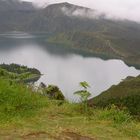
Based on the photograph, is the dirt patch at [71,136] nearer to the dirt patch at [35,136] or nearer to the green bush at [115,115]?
the dirt patch at [35,136]

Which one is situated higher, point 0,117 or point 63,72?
point 63,72

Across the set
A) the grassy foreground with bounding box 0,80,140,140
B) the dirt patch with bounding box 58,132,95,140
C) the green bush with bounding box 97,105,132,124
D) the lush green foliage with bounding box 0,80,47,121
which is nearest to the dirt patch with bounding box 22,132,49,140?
the grassy foreground with bounding box 0,80,140,140

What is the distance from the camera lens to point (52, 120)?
8.53 meters

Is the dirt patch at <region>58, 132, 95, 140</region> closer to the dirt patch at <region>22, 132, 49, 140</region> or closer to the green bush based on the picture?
the dirt patch at <region>22, 132, 49, 140</region>

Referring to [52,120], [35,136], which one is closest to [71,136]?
[35,136]

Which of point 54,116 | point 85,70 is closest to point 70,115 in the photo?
point 54,116

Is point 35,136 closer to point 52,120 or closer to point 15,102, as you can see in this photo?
point 52,120

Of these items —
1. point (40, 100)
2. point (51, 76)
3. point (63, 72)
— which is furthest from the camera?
point (63, 72)

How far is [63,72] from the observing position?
17100 cm

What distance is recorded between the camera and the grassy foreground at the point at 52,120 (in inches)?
290

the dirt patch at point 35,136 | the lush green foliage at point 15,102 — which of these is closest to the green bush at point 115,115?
the lush green foliage at point 15,102

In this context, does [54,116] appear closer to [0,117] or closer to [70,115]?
[70,115]

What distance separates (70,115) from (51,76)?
146461 mm

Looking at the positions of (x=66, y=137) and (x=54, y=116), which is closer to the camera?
(x=66, y=137)
